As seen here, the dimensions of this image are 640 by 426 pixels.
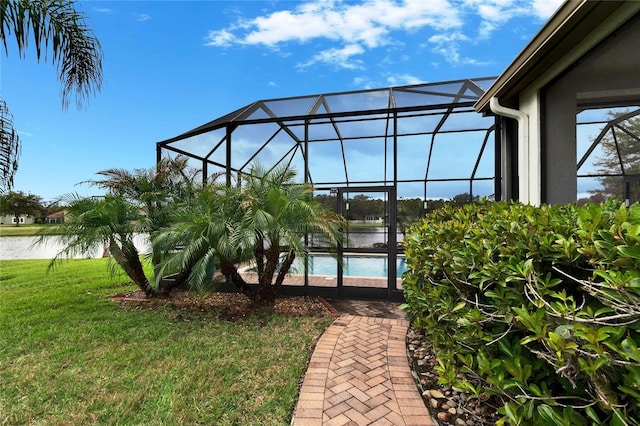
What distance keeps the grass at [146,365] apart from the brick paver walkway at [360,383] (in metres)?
0.18

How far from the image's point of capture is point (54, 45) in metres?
4.52

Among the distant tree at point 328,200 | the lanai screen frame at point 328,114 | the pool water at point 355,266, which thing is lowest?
the pool water at point 355,266

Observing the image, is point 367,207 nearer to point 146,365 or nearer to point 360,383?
point 360,383

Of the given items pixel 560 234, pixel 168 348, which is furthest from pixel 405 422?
pixel 168 348

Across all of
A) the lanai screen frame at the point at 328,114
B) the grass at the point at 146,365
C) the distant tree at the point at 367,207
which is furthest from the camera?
the distant tree at the point at 367,207

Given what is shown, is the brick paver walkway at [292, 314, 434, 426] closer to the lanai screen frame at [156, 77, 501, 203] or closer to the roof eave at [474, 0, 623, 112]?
the lanai screen frame at [156, 77, 501, 203]

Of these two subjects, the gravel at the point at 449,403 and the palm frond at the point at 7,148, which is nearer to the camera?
the gravel at the point at 449,403

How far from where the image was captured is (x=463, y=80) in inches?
266

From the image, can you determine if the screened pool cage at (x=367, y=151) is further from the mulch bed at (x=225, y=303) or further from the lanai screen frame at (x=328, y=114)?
the mulch bed at (x=225, y=303)

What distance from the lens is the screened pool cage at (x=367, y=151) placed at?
19.0 ft

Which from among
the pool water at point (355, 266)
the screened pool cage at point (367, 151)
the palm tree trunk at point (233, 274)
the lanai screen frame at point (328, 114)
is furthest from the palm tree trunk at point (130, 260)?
the pool water at point (355, 266)

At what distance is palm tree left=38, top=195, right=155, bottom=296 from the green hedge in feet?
17.6

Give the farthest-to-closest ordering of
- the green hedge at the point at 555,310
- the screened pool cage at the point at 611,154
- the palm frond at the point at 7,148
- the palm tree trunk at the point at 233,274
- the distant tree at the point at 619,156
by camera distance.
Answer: the distant tree at the point at 619,156
the palm tree trunk at the point at 233,274
the screened pool cage at the point at 611,154
the palm frond at the point at 7,148
the green hedge at the point at 555,310

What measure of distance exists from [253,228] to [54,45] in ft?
13.7
